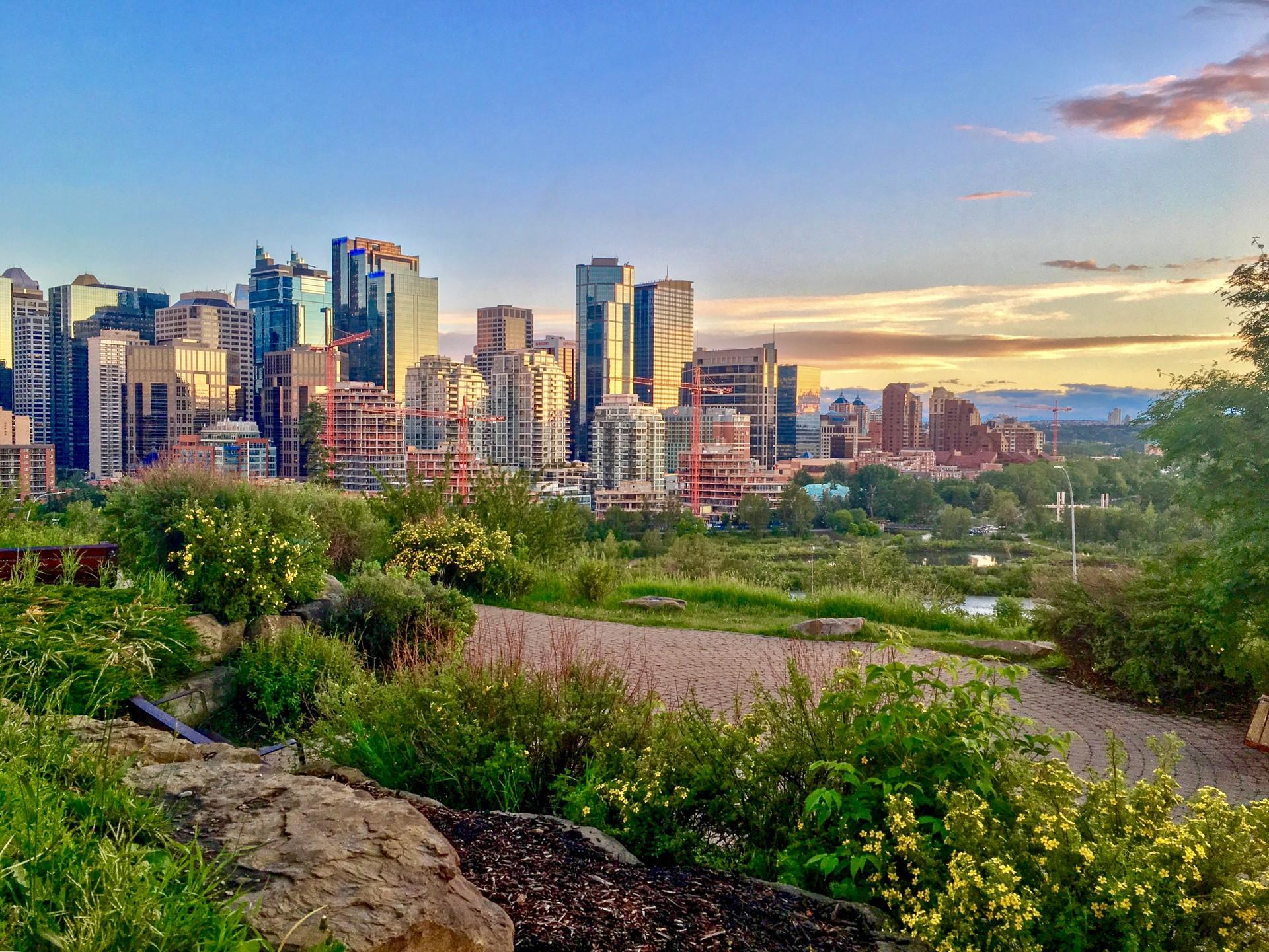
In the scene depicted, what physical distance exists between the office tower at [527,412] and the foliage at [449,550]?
6128cm

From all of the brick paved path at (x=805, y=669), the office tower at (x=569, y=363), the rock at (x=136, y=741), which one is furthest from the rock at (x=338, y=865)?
the office tower at (x=569, y=363)

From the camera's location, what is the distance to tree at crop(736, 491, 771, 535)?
43.9 metres

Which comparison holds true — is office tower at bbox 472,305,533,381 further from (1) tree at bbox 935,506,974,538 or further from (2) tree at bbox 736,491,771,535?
(1) tree at bbox 935,506,974,538

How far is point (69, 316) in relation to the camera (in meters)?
84.4

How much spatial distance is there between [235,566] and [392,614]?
1.22 meters

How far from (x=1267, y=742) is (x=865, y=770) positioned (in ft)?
12.9

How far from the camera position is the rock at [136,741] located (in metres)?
3.11

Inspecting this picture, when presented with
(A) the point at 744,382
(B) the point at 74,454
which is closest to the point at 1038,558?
(B) the point at 74,454

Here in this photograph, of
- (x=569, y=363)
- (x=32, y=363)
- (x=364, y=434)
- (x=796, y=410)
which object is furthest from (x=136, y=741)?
(x=569, y=363)

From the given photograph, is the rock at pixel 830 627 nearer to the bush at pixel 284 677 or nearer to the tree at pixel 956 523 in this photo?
the bush at pixel 284 677

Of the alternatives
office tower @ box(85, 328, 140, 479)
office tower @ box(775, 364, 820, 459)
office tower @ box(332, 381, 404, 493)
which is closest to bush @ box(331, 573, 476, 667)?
office tower @ box(332, 381, 404, 493)

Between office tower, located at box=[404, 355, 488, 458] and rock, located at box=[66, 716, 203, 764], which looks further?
office tower, located at box=[404, 355, 488, 458]

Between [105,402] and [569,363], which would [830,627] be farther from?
[569,363]

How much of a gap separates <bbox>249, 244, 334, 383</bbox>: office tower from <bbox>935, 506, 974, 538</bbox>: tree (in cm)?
9310
